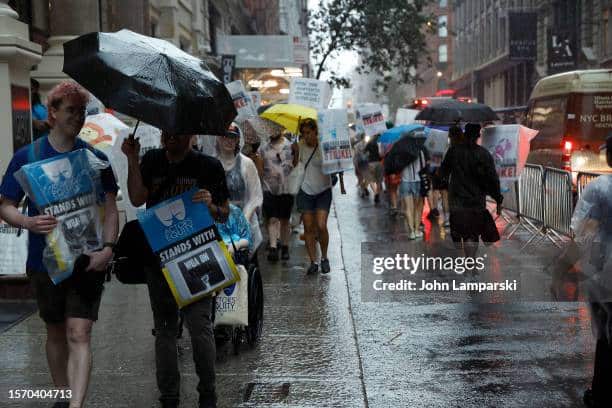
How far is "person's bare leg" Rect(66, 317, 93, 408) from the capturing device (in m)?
4.75

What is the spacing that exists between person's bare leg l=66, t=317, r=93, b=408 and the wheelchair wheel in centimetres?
213

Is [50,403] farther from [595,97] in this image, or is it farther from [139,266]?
[595,97]

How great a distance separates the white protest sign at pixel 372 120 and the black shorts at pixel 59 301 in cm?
1415

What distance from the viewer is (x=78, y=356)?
4.77 metres

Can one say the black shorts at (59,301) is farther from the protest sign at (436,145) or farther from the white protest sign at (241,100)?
the protest sign at (436,145)

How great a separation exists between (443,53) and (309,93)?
87370 mm

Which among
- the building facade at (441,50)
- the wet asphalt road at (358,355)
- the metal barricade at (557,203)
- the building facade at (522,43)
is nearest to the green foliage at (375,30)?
the building facade at (522,43)

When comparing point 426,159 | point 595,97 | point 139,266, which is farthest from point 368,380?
point 595,97

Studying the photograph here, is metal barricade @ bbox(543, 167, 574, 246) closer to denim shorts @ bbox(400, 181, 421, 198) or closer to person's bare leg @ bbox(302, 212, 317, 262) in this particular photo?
denim shorts @ bbox(400, 181, 421, 198)

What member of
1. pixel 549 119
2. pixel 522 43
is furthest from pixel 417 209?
pixel 522 43

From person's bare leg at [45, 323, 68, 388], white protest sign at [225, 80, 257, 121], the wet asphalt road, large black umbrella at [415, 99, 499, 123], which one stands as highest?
white protest sign at [225, 80, 257, 121]

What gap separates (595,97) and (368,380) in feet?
41.2

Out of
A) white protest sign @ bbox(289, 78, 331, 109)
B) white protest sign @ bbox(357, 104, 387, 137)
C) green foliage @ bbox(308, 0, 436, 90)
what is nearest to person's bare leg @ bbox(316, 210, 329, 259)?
white protest sign @ bbox(289, 78, 331, 109)

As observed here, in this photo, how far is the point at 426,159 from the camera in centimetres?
1441
